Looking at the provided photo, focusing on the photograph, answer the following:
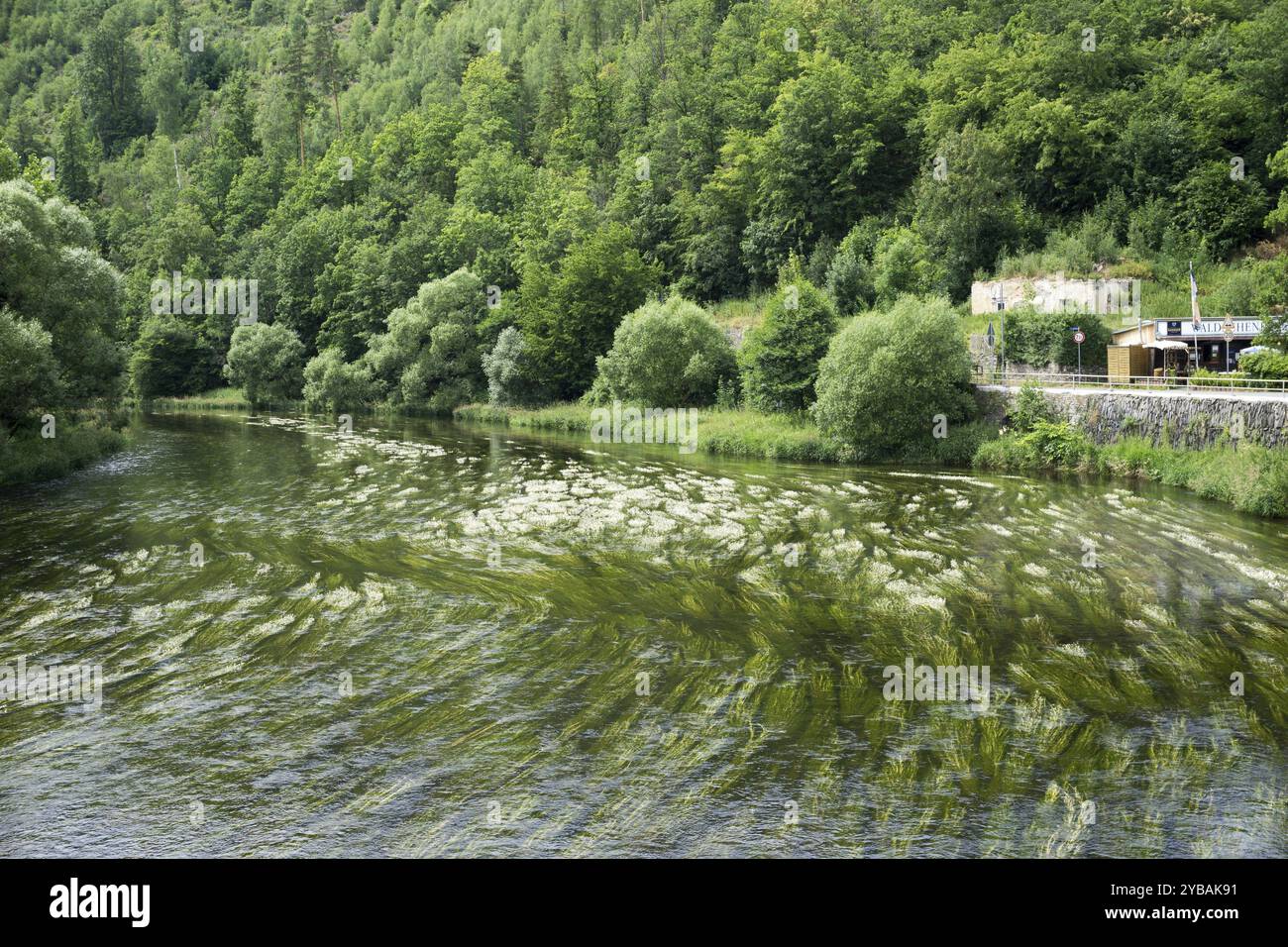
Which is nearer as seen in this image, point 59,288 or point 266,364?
point 59,288

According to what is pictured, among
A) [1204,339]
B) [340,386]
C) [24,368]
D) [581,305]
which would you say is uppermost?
[581,305]

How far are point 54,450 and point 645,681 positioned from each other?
37034mm

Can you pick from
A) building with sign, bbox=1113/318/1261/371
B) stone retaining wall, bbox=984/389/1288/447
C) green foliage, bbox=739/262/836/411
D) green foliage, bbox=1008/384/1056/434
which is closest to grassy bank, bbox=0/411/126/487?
green foliage, bbox=739/262/836/411

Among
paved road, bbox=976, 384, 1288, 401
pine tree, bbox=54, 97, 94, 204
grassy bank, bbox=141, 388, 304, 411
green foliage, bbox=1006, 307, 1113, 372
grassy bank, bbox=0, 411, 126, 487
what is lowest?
grassy bank, bbox=0, 411, 126, 487

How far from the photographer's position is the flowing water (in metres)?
11.8

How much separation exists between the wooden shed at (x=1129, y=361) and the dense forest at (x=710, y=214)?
7.17m

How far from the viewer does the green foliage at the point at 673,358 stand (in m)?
66.1

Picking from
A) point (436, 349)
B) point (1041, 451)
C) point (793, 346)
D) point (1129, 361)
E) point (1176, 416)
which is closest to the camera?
point (1176, 416)

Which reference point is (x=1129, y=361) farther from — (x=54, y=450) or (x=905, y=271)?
(x=54, y=450)

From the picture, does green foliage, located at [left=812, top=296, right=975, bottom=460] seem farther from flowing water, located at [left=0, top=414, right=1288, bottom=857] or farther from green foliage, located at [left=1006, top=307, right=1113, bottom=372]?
flowing water, located at [left=0, top=414, right=1288, bottom=857]

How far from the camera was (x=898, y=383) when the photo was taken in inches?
1859

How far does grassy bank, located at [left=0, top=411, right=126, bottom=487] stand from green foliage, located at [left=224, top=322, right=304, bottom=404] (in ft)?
149

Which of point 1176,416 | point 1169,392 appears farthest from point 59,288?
point 1169,392

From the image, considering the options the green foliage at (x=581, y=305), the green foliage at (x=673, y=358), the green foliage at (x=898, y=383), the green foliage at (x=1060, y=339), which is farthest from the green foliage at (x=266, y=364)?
the green foliage at (x=1060, y=339)
